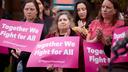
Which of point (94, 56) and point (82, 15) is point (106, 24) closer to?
point (94, 56)

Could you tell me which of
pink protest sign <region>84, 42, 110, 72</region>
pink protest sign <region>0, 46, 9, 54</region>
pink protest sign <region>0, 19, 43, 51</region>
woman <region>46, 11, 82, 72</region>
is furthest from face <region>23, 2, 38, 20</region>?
pink protest sign <region>84, 42, 110, 72</region>

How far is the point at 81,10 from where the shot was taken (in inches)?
266

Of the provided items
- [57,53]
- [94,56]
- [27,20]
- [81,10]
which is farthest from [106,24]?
[27,20]

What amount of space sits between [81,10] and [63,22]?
3.08 ft

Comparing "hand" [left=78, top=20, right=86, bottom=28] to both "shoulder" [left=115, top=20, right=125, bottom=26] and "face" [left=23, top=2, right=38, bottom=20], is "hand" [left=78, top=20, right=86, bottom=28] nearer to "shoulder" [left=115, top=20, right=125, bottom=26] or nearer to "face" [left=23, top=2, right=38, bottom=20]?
"face" [left=23, top=2, right=38, bottom=20]

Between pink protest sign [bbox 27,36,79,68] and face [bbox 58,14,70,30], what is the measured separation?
19cm

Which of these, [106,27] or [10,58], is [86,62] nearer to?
[106,27]

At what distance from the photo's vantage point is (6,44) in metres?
6.23

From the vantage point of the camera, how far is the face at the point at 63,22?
5848mm

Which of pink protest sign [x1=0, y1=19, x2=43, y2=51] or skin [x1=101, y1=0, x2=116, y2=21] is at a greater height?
skin [x1=101, y1=0, x2=116, y2=21]

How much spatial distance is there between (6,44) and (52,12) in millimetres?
2209

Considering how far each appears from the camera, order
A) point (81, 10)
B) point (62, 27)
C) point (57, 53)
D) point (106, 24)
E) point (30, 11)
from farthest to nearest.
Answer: point (81, 10)
point (30, 11)
point (62, 27)
point (106, 24)
point (57, 53)

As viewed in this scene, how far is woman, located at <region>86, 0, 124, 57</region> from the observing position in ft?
18.1

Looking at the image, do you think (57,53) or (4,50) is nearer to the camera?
(57,53)
